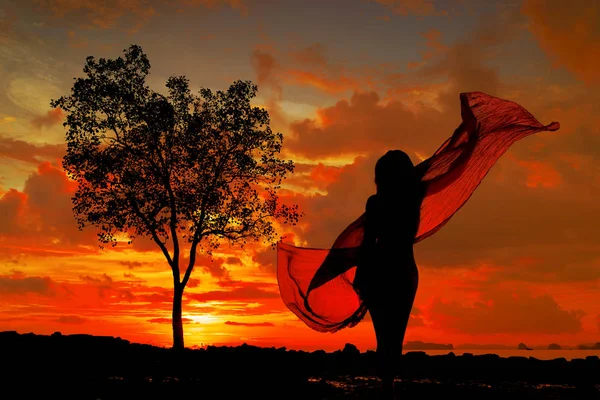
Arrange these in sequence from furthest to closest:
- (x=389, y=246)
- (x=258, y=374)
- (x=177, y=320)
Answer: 1. (x=177, y=320)
2. (x=258, y=374)
3. (x=389, y=246)

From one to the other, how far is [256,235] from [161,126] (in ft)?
25.2

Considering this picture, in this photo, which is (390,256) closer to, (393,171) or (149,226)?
(393,171)

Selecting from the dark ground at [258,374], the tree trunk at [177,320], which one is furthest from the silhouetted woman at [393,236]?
the tree trunk at [177,320]

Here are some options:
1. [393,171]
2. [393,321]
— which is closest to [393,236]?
[393,171]

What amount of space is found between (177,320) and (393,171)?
22382mm

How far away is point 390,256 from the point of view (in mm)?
8312

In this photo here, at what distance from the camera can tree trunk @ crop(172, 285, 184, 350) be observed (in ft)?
91.9

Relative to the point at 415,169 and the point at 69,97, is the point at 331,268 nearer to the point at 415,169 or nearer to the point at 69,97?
the point at 415,169

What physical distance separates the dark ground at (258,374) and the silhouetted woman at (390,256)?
141 cm

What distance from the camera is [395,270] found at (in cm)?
823

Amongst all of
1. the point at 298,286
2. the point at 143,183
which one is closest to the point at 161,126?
the point at 143,183

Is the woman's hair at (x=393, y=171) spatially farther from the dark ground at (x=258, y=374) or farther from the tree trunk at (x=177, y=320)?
the tree trunk at (x=177, y=320)

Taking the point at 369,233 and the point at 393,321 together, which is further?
the point at 369,233

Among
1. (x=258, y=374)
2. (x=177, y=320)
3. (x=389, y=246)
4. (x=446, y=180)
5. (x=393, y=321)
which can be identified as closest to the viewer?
(x=393, y=321)
